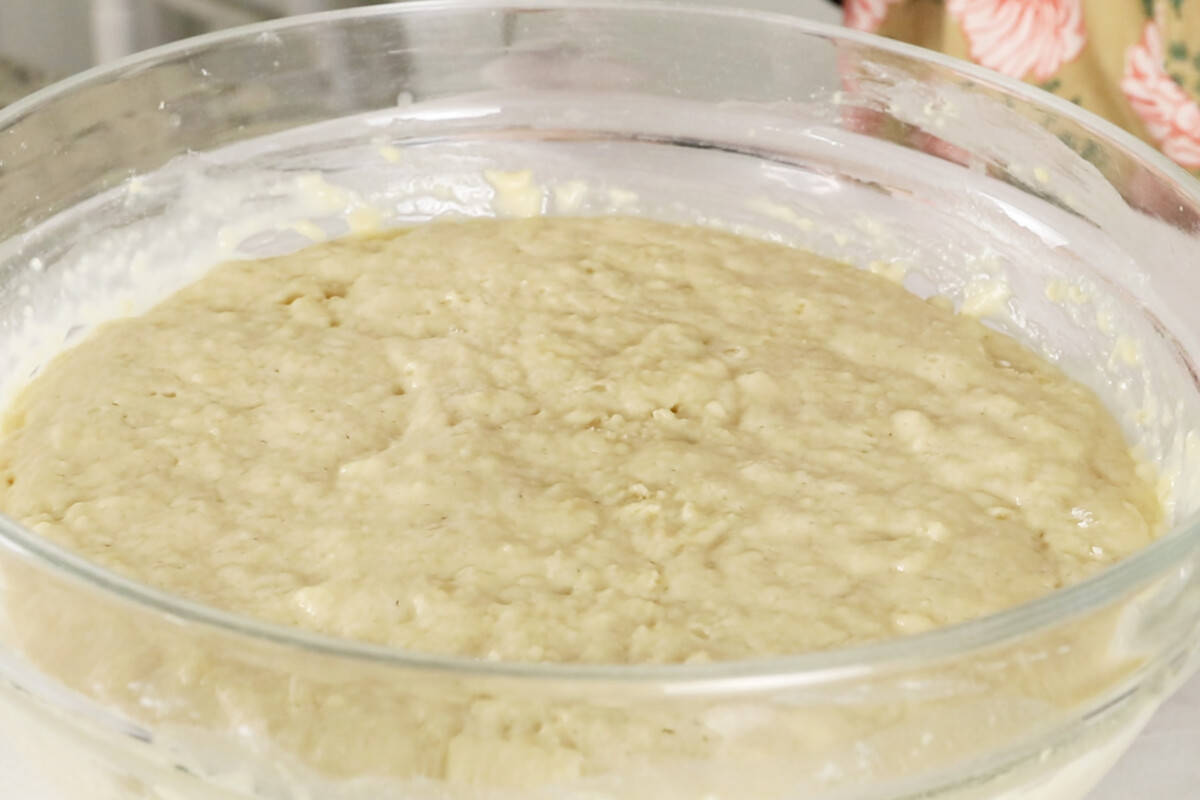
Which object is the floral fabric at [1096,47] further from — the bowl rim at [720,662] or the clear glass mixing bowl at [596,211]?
the bowl rim at [720,662]

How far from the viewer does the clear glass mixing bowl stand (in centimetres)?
72

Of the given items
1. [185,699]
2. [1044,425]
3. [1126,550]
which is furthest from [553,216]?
[185,699]

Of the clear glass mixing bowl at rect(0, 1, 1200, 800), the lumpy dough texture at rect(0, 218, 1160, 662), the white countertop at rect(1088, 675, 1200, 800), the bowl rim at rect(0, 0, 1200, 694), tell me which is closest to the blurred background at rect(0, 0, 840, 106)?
Answer: the clear glass mixing bowl at rect(0, 1, 1200, 800)

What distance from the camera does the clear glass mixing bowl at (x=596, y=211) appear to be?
723 mm

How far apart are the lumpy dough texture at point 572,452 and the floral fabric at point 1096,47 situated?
1.89 ft

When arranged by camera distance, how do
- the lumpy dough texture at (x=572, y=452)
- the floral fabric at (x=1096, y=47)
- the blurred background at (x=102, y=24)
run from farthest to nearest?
the blurred background at (x=102, y=24) → the floral fabric at (x=1096, y=47) → the lumpy dough texture at (x=572, y=452)

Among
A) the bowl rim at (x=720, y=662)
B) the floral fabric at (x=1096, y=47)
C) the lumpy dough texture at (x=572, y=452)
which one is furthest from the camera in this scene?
the floral fabric at (x=1096, y=47)

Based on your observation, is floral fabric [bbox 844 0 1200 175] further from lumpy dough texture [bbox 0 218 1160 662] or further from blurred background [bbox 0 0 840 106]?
lumpy dough texture [bbox 0 218 1160 662]

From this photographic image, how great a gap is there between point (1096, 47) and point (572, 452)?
104 cm

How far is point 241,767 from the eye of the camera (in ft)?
2.51

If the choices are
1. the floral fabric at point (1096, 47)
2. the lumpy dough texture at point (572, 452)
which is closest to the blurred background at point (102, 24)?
the floral fabric at point (1096, 47)

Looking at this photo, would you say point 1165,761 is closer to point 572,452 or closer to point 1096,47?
point 572,452

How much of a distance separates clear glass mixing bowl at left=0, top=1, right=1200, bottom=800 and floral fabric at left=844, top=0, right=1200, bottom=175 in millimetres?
411

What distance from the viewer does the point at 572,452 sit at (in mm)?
1088
